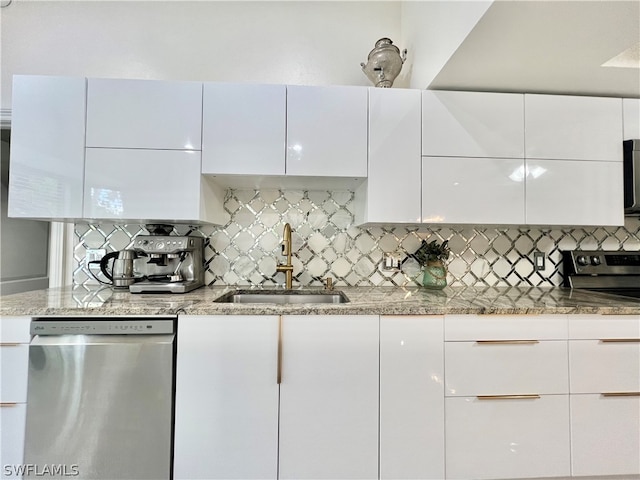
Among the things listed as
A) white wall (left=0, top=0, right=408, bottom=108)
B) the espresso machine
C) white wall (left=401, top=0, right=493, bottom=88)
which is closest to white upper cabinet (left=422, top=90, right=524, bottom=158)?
white wall (left=401, top=0, right=493, bottom=88)

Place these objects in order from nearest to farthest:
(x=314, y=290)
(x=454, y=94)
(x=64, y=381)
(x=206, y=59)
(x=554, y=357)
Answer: (x=64, y=381) < (x=554, y=357) < (x=454, y=94) < (x=314, y=290) < (x=206, y=59)

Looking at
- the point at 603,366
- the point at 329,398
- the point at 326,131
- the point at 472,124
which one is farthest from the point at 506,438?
the point at 326,131

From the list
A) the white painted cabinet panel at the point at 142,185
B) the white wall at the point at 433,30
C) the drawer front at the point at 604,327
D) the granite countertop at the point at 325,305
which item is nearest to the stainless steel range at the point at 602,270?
the granite countertop at the point at 325,305

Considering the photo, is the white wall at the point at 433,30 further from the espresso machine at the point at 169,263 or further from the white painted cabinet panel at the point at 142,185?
the espresso machine at the point at 169,263

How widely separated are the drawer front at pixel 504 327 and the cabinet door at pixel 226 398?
810 millimetres

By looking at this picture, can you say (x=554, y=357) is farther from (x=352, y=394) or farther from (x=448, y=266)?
(x=352, y=394)

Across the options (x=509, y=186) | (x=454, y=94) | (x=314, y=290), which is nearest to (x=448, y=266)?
(x=509, y=186)

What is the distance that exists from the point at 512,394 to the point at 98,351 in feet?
5.92

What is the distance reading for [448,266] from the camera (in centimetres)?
199

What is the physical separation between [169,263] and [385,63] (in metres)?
1.71

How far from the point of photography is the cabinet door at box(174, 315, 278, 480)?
125cm

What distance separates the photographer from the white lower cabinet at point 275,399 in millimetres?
1252

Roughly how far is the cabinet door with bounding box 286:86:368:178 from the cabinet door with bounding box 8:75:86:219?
1099mm

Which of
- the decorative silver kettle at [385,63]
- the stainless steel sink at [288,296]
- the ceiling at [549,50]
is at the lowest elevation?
the stainless steel sink at [288,296]
